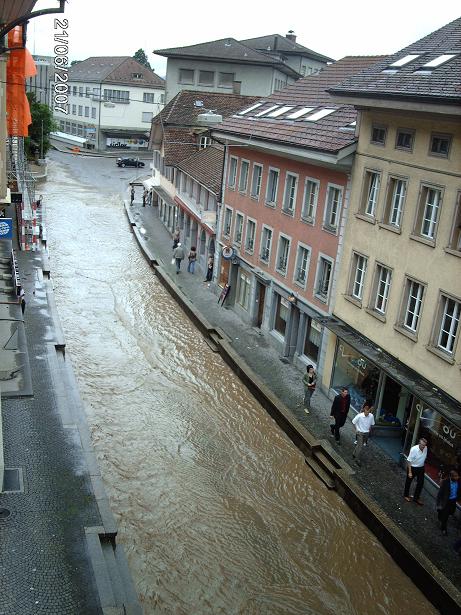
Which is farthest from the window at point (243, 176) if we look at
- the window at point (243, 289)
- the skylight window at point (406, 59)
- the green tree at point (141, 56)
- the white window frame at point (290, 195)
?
the green tree at point (141, 56)

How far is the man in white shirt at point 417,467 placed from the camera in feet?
50.8

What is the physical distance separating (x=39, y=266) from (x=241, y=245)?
10596mm

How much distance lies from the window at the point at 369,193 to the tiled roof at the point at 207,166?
1356 centimetres

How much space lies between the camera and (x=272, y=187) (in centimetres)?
2631

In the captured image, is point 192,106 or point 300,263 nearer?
point 300,263

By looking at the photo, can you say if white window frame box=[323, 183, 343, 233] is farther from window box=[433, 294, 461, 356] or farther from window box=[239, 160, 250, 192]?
window box=[239, 160, 250, 192]

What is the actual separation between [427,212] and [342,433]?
6.45m

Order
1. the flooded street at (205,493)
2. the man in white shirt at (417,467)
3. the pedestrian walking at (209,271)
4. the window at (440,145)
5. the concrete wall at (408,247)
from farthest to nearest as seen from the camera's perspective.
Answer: the pedestrian walking at (209,271)
the window at (440,145)
the concrete wall at (408,247)
the man in white shirt at (417,467)
the flooded street at (205,493)

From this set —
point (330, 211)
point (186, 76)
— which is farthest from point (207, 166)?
point (186, 76)

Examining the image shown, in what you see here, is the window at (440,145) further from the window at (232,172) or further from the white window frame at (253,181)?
the window at (232,172)

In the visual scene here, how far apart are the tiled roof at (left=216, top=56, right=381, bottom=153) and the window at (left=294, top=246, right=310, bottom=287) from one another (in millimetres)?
3636

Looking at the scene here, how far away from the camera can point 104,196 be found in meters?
57.6

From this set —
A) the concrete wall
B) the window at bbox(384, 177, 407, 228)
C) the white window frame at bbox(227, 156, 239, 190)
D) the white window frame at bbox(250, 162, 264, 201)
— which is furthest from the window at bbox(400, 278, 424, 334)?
the white window frame at bbox(227, 156, 239, 190)

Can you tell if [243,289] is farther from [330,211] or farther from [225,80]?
[225,80]
